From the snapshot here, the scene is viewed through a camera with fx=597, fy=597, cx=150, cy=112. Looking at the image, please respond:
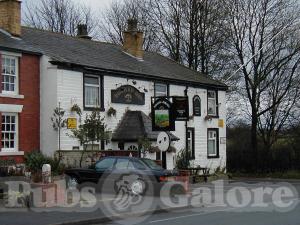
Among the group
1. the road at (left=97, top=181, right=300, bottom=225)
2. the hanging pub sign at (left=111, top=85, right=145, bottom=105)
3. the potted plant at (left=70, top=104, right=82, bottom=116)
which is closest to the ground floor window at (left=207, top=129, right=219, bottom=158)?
the hanging pub sign at (left=111, top=85, right=145, bottom=105)

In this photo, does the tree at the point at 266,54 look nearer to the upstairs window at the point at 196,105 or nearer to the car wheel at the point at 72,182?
the upstairs window at the point at 196,105

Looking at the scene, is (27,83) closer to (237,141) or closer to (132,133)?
(132,133)

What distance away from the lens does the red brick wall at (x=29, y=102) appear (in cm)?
2797

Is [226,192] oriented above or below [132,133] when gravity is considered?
below

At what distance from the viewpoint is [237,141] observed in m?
50.9

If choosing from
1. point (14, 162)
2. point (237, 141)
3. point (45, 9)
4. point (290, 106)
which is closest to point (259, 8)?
point (290, 106)

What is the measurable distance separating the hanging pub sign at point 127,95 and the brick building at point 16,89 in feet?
15.2

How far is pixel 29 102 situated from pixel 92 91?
3645mm

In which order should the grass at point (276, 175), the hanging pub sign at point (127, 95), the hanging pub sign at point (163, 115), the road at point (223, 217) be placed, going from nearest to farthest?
the road at point (223, 217)
the hanging pub sign at point (163, 115)
the hanging pub sign at point (127, 95)
the grass at point (276, 175)

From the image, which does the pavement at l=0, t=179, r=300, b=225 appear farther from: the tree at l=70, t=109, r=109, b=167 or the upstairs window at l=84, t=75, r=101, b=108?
the upstairs window at l=84, t=75, r=101, b=108

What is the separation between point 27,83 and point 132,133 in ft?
20.2

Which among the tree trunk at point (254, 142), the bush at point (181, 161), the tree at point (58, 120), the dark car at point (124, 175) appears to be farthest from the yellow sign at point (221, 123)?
the dark car at point (124, 175)

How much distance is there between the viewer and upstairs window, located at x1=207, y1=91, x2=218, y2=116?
3944cm

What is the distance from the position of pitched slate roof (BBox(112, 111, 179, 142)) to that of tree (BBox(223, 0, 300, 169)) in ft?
47.1
